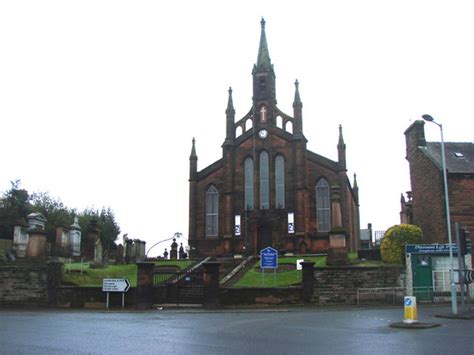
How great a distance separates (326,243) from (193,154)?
15057 mm

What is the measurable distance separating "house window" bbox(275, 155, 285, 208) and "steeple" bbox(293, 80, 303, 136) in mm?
2912

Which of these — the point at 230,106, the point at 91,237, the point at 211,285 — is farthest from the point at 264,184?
the point at 211,285

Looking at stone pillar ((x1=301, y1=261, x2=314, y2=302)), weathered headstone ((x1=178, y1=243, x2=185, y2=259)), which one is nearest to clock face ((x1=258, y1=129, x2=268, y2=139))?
weathered headstone ((x1=178, y1=243, x2=185, y2=259))

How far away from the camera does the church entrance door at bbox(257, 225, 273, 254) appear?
155ft

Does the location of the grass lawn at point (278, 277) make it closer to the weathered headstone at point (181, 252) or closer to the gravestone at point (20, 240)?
the weathered headstone at point (181, 252)

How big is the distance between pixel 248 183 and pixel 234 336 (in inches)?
1454

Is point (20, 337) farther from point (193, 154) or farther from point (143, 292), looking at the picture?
point (193, 154)

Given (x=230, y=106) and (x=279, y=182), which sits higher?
(x=230, y=106)

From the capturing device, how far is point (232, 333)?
1323cm

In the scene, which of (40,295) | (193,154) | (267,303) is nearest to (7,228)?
(193,154)

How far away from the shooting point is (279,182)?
159ft

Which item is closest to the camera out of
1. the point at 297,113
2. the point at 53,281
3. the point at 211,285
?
the point at 211,285

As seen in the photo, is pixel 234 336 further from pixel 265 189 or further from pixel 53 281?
pixel 265 189

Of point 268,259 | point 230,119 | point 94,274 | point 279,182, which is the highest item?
point 230,119
